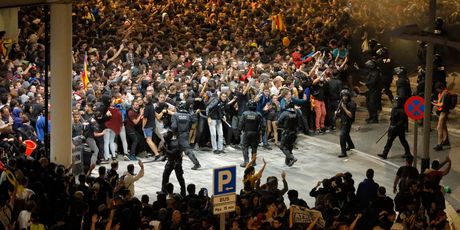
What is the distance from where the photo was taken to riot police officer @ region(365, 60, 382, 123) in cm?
2709

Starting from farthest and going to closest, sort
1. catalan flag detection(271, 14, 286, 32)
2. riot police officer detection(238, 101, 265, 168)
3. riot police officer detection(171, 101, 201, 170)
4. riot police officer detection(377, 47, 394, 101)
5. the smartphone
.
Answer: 1. catalan flag detection(271, 14, 286, 32)
2. riot police officer detection(377, 47, 394, 101)
3. the smartphone
4. riot police officer detection(238, 101, 265, 168)
5. riot police officer detection(171, 101, 201, 170)

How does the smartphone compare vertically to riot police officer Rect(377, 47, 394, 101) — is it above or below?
below

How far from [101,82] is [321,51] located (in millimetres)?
8454

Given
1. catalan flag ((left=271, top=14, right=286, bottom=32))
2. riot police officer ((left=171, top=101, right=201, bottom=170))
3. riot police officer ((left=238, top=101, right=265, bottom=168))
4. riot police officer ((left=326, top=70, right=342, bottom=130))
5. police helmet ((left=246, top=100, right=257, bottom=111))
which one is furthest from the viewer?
catalan flag ((left=271, top=14, right=286, bottom=32))

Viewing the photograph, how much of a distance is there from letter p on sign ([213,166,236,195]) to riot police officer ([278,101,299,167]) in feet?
29.8

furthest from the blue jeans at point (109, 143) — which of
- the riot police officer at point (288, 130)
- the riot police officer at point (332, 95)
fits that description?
the riot police officer at point (332, 95)

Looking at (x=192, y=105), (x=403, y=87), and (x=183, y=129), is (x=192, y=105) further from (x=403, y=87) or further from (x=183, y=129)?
(x=403, y=87)

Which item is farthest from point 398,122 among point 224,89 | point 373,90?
point 224,89

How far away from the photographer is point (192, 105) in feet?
81.6

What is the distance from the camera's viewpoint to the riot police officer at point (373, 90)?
27.1 m

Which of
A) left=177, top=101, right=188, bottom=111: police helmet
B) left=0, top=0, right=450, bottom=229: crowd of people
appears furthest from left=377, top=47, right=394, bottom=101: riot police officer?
left=177, top=101, right=188, bottom=111: police helmet

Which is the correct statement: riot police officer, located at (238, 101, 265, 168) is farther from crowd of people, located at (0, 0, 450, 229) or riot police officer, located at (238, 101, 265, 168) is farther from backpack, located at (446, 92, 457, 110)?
backpack, located at (446, 92, 457, 110)

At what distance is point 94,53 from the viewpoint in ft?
95.0

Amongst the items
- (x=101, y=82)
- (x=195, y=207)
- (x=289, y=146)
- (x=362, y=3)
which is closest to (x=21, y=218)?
(x=195, y=207)
